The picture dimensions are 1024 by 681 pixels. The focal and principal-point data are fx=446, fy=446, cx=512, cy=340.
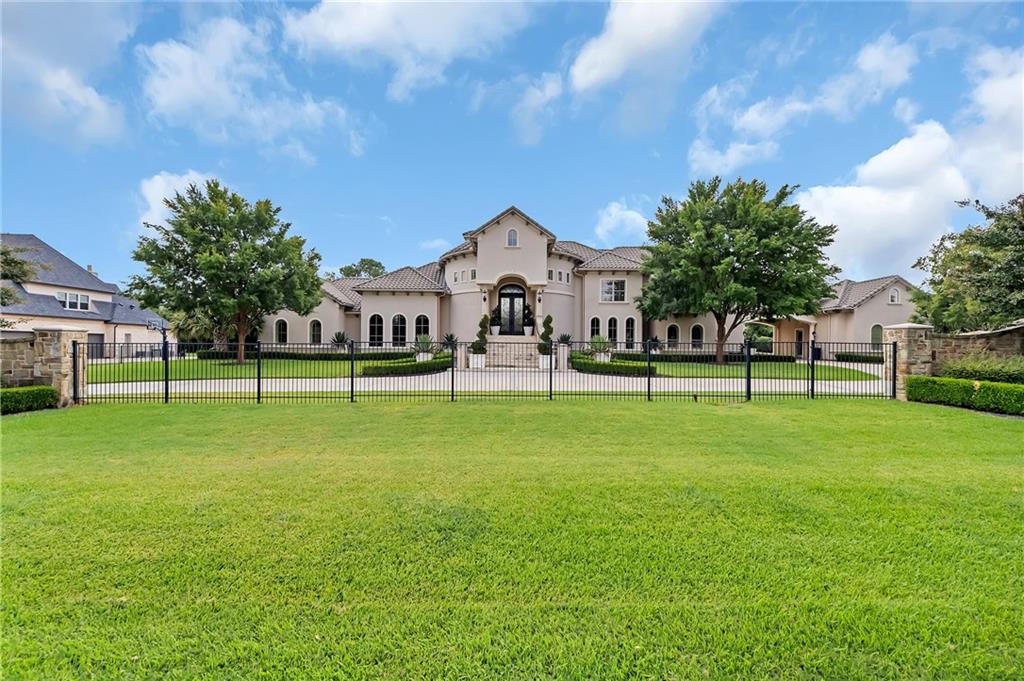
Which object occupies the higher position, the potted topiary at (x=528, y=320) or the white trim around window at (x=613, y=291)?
the white trim around window at (x=613, y=291)

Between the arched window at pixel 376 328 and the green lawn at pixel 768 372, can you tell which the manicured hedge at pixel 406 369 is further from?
the arched window at pixel 376 328

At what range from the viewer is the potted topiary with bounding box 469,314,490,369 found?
81.2ft

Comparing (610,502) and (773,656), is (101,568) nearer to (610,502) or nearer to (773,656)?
(610,502)

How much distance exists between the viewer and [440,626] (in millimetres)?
2650

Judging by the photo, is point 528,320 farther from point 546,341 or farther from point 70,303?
point 70,303

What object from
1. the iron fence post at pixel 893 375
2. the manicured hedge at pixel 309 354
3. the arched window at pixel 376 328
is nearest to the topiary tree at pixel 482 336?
the manicured hedge at pixel 309 354

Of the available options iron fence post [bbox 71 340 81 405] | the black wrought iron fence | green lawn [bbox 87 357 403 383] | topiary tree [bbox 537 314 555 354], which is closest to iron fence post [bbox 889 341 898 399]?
the black wrought iron fence

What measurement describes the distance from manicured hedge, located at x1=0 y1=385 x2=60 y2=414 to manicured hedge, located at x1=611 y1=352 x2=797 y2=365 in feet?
66.7

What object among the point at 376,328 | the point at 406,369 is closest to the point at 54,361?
the point at 406,369

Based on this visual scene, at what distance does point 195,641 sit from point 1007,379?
51.3 feet

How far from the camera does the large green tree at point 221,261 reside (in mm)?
23172

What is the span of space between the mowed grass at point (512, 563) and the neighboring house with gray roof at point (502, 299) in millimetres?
22091

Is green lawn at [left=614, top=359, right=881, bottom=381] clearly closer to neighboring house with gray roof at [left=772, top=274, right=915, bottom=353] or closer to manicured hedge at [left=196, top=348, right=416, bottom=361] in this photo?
neighboring house with gray roof at [left=772, top=274, right=915, bottom=353]

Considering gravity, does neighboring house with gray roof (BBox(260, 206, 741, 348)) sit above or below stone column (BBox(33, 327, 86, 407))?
above
